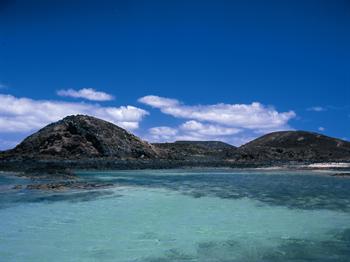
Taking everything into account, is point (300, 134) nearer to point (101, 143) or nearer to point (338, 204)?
point (101, 143)

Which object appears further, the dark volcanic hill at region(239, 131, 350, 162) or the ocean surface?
Result: the dark volcanic hill at region(239, 131, 350, 162)

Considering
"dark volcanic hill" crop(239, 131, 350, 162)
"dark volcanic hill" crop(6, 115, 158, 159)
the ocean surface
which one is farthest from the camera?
"dark volcanic hill" crop(239, 131, 350, 162)

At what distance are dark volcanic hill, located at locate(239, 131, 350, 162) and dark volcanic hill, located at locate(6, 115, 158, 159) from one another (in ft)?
93.2

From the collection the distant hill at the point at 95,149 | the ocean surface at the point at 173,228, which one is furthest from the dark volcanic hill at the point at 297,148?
the ocean surface at the point at 173,228

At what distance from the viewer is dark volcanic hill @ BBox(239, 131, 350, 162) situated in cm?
10100

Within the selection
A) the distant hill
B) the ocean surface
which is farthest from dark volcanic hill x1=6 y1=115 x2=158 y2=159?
the ocean surface

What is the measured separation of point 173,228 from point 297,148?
110 metres

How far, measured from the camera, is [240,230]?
49.0 feet

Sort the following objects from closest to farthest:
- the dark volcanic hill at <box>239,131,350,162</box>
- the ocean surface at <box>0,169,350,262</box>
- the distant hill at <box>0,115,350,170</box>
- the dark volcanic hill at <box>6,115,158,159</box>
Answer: the ocean surface at <box>0,169,350,262</box>, the distant hill at <box>0,115,350,170</box>, the dark volcanic hill at <box>6,115,158,159</box>, the dark volcanic hill at <box>239,131,350,162</box>

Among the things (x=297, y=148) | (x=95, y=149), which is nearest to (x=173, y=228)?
(x=95, y=149)

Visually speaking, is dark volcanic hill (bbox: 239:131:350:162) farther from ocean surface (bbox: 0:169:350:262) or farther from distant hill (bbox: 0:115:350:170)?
ocean surface (bbox: 0:169:350:262)

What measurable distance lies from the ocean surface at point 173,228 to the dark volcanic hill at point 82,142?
56.2m

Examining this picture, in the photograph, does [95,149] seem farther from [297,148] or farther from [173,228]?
[173,228]

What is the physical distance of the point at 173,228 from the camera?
50.3ft
